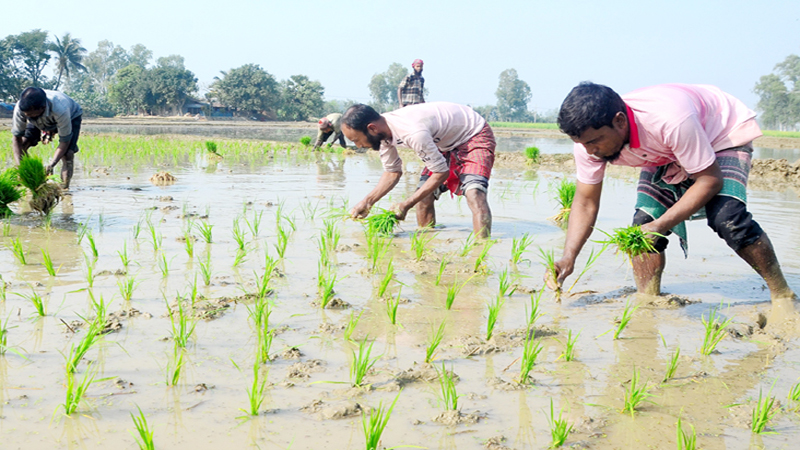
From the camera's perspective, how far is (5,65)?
4750cm

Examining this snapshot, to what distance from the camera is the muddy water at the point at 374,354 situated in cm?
178

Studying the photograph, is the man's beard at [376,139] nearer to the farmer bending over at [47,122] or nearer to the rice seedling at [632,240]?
the rice seedling at [632,240]

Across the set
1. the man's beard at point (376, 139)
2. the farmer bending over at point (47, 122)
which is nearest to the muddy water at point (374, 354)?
the man's beard at point (376, 139)

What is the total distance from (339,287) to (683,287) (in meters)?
1.97

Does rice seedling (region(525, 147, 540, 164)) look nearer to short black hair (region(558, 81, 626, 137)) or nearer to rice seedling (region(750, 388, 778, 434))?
short black hair (region(558, 81, 626, 137))

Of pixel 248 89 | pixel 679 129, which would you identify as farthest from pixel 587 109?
pixel 248 89

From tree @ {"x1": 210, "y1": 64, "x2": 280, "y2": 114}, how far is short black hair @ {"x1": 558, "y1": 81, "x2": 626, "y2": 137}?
54246 millimetres

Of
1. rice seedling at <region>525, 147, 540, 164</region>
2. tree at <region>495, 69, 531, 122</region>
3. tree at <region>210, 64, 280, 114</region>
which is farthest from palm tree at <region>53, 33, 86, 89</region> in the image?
tree at <region>495, 69, 531, 122</region>

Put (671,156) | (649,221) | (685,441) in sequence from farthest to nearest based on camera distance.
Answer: (649,221) → (671,156) → (685,441)

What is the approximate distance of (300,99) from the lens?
55469mm

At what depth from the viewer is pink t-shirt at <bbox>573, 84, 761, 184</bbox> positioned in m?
2.50

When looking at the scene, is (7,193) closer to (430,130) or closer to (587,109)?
(430,130)

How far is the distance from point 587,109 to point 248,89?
54489 mm

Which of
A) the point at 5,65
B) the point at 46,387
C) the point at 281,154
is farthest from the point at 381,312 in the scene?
the point at 5,65
